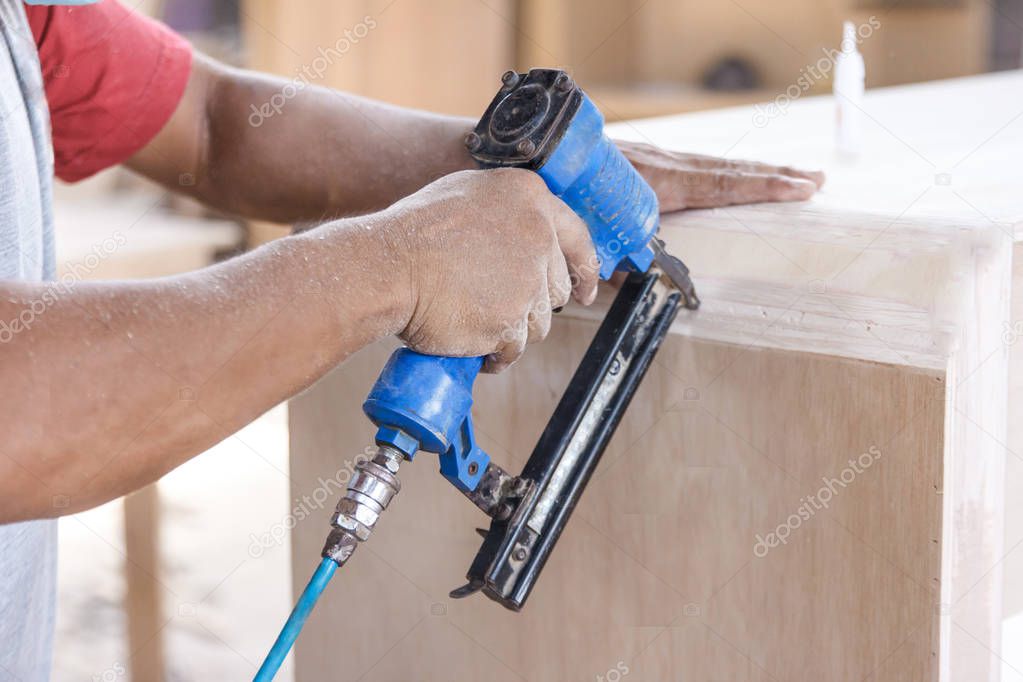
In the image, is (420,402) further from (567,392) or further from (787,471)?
(787,471)

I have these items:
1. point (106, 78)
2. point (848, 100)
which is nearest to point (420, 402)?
point (106, 78)

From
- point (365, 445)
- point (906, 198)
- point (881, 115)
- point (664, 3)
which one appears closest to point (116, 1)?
point (365, 445)

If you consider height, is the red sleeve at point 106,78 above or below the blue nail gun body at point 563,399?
below

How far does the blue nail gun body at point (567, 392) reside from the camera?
59cm

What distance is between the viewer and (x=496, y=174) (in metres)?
0.61

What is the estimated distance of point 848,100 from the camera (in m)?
1.09

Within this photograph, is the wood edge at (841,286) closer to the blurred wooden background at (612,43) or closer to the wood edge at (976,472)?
the wood edge at (976,472)

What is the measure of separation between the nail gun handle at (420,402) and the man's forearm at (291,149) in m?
0.28

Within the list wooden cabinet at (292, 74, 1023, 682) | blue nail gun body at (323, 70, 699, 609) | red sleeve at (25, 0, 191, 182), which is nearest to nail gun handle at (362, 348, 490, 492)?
blue nail gun body at (323, 70, 699, 609)

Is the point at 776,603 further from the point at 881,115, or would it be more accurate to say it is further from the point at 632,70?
the point at 632,70

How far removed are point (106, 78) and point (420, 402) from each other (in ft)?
1.73

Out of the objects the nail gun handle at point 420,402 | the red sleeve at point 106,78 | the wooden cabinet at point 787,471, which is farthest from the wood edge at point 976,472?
the red sleeve at point 106,78

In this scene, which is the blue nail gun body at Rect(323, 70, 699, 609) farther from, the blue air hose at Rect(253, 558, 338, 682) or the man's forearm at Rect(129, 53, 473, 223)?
the man's forearm at Rect(129, 53, 473, 223)

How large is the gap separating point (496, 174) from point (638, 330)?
0.51ft
